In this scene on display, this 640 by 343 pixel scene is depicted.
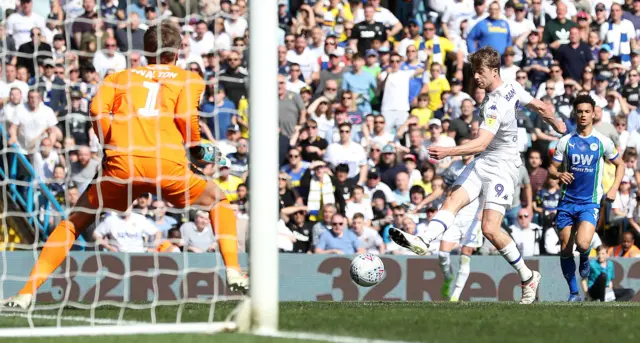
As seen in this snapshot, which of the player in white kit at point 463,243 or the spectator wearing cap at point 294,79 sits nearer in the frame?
the player in white kit at point 463,243

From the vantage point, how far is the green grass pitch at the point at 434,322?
6.78 meters

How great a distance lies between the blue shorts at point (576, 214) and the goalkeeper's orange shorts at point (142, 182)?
4.80m

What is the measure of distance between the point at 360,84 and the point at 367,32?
129cm

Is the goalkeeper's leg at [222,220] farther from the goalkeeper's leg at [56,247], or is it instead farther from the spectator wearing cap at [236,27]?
the spectator wearing cap at [236,27]

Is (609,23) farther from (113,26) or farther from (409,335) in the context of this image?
(409,335)

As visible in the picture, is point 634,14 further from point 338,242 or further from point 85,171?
point 85,171

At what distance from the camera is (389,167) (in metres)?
16.9

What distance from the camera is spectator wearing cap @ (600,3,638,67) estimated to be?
19.9 m

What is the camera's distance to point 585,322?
7879 mm

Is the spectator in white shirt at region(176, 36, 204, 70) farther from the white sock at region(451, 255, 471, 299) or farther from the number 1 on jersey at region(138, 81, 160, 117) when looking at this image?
the number 1 on jersey at region(138, 81, 160, 117)

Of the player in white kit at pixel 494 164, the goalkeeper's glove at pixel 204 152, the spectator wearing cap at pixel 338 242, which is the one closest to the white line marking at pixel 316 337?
the goalkeeper's glove at pixel 204 152

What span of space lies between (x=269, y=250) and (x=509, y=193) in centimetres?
422


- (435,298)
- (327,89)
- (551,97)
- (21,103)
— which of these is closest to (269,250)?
(21,103)

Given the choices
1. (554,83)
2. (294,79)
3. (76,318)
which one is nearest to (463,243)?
(294,79)
